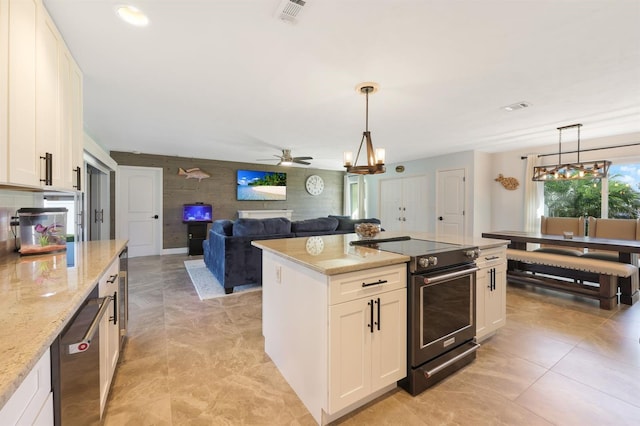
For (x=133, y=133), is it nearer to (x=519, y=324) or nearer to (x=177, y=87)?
(x=177, y=87)

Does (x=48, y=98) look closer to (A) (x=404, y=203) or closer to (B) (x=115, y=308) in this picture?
(B) (x=115, y=308)

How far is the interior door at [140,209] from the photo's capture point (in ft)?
19.9

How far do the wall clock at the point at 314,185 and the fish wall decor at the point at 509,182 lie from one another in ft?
15.3

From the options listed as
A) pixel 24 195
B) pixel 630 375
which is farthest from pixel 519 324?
pixel 24 195

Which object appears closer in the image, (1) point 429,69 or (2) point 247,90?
(1) point 429,69

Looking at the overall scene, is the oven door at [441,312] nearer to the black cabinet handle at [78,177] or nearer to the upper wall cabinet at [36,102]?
the upper wall cabinet at [36,102]

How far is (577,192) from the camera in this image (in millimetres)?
5121

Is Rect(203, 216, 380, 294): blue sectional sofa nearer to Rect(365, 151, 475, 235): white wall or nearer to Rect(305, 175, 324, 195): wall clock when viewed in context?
Rect(365, 151, 475, 235): white wall

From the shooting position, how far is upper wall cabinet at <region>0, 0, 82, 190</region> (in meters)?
1.25

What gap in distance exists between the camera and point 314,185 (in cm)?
849

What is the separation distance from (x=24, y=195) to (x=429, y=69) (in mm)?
3412

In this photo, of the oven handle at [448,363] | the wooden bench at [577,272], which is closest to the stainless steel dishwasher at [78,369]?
the oven handle at [448,363]

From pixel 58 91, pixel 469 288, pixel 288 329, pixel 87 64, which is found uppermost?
pixel 87 64

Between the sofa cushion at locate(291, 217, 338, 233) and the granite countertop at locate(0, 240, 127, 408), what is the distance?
Answer: 250 centimetres
